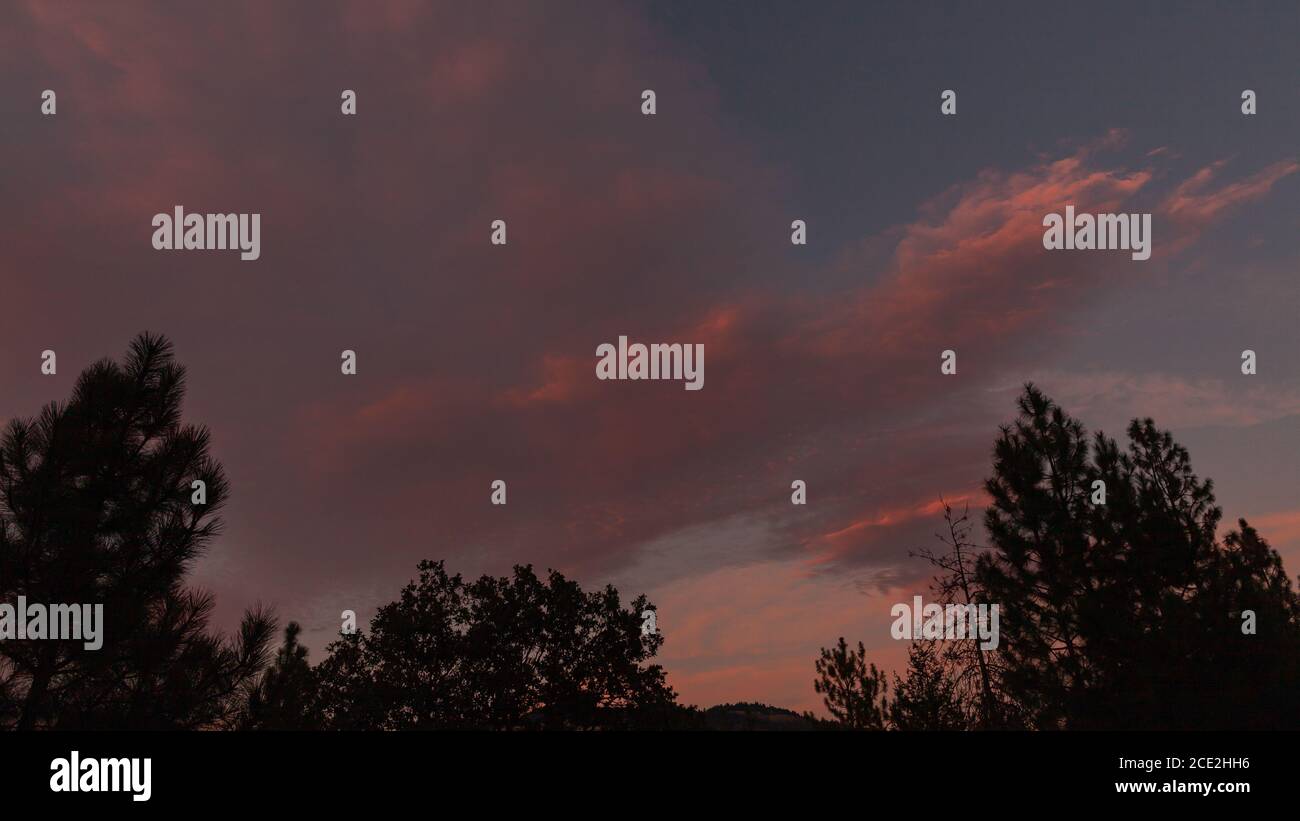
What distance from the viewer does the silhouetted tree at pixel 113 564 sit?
13531mm

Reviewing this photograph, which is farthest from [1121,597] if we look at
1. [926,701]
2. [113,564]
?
[113,564]

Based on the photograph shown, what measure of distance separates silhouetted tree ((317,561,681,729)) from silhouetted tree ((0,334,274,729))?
7592mm

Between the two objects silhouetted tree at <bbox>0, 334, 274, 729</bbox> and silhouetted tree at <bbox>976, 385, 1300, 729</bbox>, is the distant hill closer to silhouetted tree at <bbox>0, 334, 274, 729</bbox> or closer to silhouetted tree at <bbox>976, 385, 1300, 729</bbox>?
silhouetted tree at <bbox>976, 385, 1300, 729</bbox>

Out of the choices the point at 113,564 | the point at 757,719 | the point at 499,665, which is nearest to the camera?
the point at 113,564

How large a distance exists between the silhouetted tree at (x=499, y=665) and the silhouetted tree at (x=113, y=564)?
7592 millimetres

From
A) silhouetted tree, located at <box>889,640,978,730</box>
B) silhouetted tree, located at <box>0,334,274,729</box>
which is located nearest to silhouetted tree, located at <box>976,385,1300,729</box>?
silhouetted tree, located at <box>889,640,978,730</box>

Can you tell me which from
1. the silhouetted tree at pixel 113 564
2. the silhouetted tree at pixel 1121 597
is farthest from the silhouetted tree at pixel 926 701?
the silhouetted tree at pixel 113 564

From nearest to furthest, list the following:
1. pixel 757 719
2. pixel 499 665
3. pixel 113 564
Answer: pixel 113 564
pixel 499 665
pixel 757 719

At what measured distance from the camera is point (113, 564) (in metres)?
14.4

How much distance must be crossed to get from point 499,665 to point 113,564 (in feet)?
33.0

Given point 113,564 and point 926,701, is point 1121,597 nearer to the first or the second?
point 926,701

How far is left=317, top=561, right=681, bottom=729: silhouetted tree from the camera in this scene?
69.8 feet

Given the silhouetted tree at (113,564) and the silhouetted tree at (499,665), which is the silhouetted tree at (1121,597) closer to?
the silhouetted tree at (499,665)
